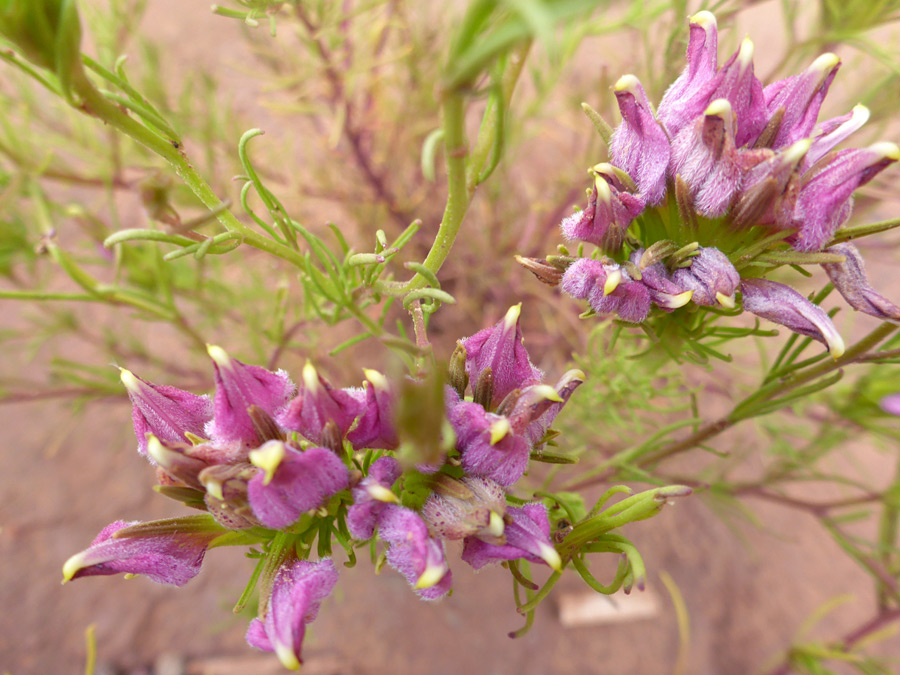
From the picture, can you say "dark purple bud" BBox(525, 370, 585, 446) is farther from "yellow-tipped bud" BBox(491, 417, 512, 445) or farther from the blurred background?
the blurred background

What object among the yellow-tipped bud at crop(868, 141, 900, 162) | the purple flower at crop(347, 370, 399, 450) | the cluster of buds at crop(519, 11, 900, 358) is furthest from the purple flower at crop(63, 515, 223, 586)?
the yellow-tipped bud at crop(868, 141, 900, 162)

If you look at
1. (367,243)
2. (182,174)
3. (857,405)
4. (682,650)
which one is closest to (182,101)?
(367,243)

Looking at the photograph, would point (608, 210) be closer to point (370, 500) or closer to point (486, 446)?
point (486, 446)

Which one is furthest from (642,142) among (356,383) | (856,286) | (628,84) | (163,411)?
(356,383)

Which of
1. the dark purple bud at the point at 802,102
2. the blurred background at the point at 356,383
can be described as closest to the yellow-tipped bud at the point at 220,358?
the dark purple bud at the point at 802,102

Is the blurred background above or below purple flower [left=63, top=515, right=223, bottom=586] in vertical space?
below

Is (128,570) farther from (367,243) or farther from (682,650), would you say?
(682,650)
